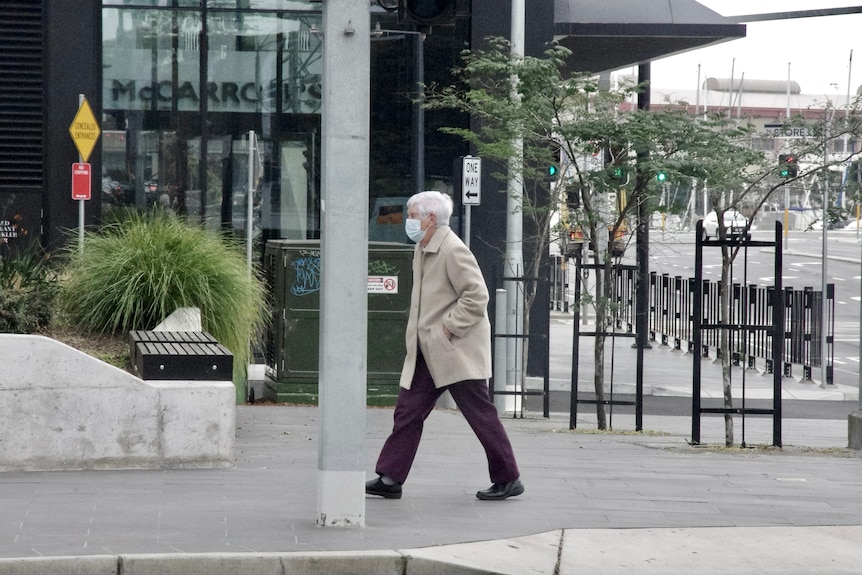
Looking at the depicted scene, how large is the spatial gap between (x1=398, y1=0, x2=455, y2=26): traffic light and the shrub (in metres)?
4.18

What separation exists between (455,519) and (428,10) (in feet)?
8.66

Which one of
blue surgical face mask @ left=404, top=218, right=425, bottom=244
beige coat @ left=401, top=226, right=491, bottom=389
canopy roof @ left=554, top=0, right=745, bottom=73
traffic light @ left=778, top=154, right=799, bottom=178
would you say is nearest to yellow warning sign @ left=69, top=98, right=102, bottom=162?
canopy roof @ left=554, top=0, right=745, bottom=73

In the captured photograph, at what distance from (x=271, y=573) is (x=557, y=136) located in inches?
302

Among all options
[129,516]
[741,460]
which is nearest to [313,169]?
[741,460]

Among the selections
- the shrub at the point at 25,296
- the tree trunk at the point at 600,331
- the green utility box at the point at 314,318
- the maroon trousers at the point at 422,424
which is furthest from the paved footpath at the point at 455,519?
the green utility box at the point at 314,318

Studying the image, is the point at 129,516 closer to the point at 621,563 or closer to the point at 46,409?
the point at 46,409

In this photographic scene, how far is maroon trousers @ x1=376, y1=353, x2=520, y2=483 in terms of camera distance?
6.92 m

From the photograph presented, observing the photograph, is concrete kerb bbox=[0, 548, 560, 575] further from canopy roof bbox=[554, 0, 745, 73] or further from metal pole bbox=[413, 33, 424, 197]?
canopy roof bbox=[554, 0, 745, 73]

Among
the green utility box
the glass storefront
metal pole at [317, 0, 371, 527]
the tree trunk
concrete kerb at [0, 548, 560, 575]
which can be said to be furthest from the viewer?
the glass storefront

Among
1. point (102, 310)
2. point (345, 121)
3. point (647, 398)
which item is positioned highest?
point (345, 121)

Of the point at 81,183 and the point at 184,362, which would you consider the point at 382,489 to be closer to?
the point at 184,362

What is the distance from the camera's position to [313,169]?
58.6ft

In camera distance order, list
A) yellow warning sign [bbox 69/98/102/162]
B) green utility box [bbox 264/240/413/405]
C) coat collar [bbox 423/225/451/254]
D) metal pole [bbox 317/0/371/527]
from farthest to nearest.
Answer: yellow warning sign [bbox 69/98/102/162] < green utility box [bbox 264/240/413/405] < coat collar [bbox 423/225/451/254] < metal pole [bbox 317/0/371/527]

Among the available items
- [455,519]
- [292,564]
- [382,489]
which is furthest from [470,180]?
[292,564]
